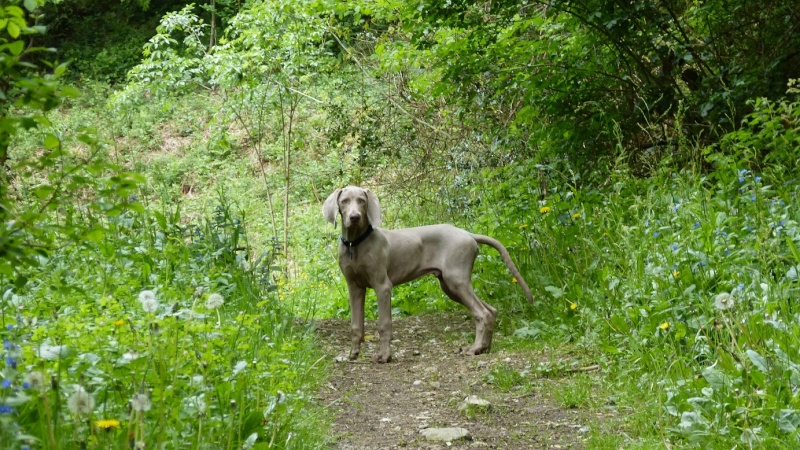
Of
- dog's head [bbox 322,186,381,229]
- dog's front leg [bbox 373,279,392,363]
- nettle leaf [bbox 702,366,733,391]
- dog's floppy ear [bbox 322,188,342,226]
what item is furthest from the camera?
dog's floppy ear [bbox 322,188,342,226]

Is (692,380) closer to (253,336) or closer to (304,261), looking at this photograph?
(253,336)

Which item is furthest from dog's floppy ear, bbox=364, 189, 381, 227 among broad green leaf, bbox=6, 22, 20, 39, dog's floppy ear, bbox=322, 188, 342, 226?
broad green leaf, bbox=6, 22, 20, 39

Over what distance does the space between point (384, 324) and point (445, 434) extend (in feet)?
7.64

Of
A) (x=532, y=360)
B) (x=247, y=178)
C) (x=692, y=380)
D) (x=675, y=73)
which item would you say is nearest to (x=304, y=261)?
(x=247, y=178)

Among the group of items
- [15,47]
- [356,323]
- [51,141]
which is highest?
[15,47]

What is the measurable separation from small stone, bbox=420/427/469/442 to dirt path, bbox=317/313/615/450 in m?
0.03

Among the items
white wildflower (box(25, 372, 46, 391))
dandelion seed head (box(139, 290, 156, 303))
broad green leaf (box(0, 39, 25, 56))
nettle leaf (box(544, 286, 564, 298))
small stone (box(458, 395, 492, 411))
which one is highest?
broad green leaf (box(0, 39, 25, 56))

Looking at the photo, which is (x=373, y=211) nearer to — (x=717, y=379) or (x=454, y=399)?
(x=454, y=399)

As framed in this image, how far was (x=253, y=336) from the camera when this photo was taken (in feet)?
14.5

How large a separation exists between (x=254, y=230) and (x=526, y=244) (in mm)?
8507

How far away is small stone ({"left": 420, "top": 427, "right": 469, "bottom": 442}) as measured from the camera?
4141 millimetres

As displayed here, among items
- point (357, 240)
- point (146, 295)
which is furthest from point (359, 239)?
point (146, 295)

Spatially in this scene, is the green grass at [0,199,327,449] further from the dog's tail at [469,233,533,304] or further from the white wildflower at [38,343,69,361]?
the dog's tail at [469,233,533,304]

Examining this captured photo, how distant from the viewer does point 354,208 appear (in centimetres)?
637
